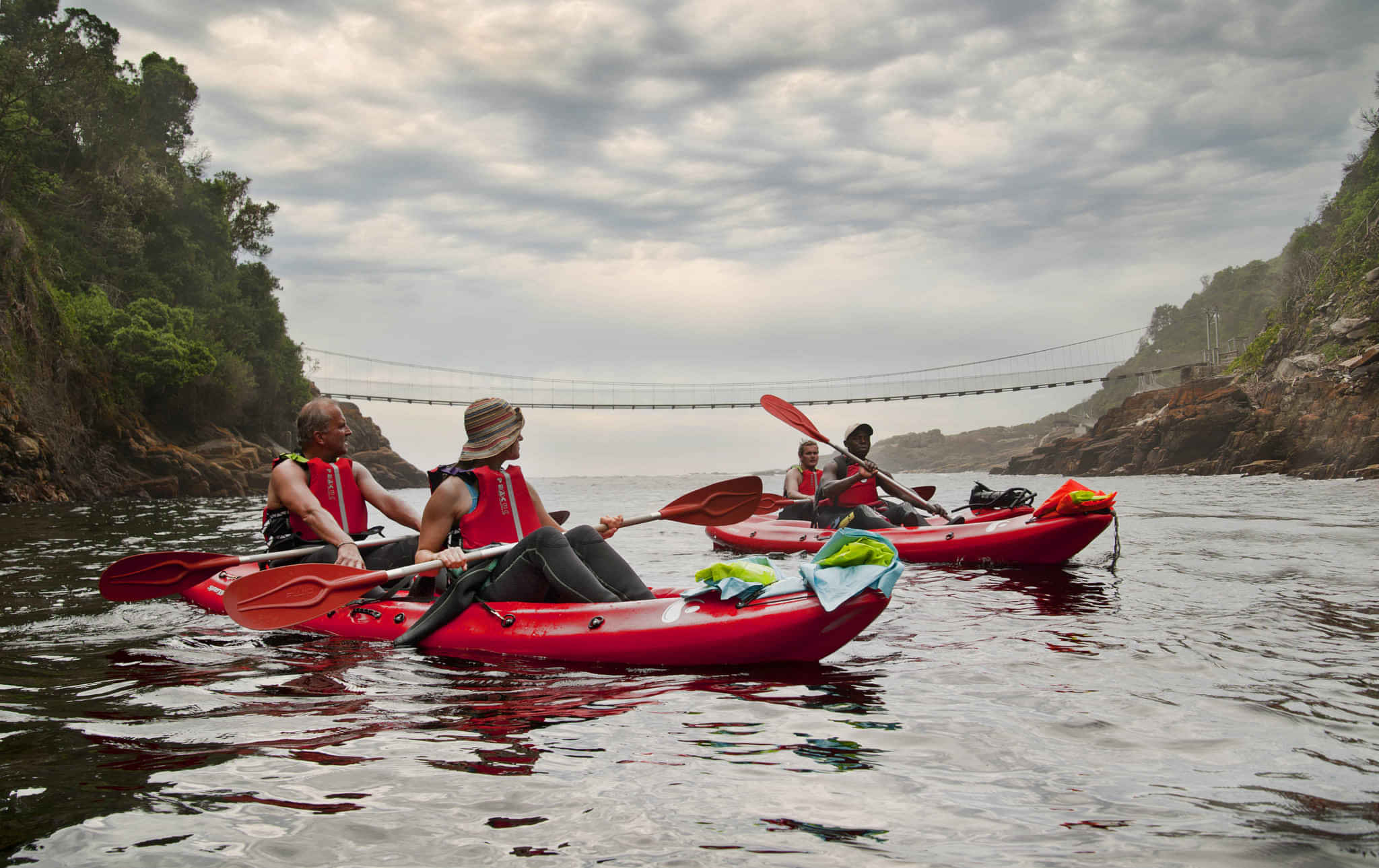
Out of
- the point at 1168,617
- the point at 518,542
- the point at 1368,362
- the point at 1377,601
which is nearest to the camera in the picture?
the point at 518,542

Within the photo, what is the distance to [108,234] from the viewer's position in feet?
113

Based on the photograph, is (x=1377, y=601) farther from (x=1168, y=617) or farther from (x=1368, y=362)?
(x=1368, y=362)

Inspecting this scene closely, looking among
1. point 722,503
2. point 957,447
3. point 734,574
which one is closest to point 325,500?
point 722,503

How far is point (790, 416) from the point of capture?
36.2 feet

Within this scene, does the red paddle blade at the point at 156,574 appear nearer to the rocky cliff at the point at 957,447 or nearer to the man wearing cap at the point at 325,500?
the man wearing cap at the point at 325,500

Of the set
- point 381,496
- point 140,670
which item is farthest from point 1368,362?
point 140,670

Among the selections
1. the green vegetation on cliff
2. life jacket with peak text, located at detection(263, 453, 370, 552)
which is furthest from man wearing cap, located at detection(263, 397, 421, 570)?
the green vegetation on cliff

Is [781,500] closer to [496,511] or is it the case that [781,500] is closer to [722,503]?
[722,503]

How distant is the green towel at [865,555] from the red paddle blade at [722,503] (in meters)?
2.32

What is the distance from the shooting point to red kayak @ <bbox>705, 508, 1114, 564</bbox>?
25.7ft

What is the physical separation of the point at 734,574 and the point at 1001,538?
4802 millimetres

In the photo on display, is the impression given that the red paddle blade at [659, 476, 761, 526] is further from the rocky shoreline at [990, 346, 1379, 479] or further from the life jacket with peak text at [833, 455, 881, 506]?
the rocky shoreline at [990, 346, 1379, 479]

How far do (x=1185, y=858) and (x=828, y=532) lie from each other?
7.77 meters

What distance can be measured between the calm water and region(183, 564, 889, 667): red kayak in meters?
0.11
